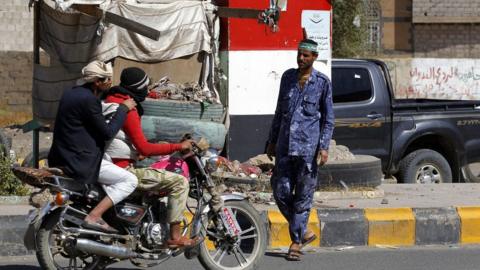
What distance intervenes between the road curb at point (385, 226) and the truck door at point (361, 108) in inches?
113

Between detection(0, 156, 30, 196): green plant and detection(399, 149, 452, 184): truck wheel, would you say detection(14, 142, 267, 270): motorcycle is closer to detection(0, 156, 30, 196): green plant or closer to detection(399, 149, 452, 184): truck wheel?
detection(0, 156, 30, 196): green plant

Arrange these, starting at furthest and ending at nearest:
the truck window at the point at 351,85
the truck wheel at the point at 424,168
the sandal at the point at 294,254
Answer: the truck wheel at the point at 424,168 → the truck window at the point at 351,85 → the sandal at the point at 294,254

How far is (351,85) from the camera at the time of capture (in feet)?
38.9

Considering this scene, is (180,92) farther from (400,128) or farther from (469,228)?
(400,128)

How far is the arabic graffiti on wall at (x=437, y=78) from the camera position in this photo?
1047 inches

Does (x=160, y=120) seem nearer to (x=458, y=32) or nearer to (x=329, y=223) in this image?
(x=329, y=223)

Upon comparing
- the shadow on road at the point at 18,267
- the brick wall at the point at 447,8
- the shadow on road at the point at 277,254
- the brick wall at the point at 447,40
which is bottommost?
the shadow on road at the point at 277,254

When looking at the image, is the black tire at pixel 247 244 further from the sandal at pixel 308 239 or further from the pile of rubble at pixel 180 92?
the pile of rubble at pixel 180 92

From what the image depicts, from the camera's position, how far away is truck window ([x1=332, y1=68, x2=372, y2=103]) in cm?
1177

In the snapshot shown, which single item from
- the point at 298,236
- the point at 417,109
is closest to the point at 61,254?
the point at 298,236

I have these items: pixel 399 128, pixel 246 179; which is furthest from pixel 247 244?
pixel 399 128

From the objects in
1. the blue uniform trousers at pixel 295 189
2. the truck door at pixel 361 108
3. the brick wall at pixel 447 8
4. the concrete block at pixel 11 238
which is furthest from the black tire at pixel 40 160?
the brick wall at pixel 447 8

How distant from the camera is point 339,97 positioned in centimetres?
1174

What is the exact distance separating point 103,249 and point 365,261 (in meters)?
2.47
